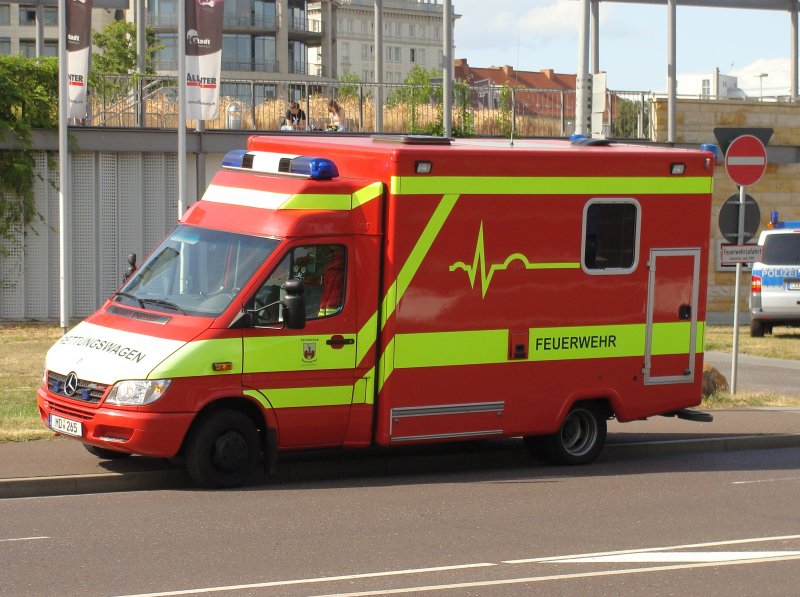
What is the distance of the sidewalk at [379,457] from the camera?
10.4m

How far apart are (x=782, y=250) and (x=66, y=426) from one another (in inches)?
704

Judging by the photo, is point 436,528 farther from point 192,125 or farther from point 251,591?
point 192,125

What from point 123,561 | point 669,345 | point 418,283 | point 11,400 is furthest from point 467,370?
point 11,400

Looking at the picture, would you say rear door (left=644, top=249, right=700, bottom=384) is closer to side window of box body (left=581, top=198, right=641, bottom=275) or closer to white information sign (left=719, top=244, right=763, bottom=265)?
side window of box body (left=581, top=198, right=641, bottom=275)

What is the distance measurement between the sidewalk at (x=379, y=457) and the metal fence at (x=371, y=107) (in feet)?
37.3

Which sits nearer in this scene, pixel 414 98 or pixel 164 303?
pixel 164 303

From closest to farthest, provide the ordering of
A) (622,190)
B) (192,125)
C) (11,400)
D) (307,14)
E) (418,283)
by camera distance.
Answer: (418,283)
(622,190)
(11,400)
(192,125)
(307,14)

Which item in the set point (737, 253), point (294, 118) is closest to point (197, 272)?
point (737, 253)

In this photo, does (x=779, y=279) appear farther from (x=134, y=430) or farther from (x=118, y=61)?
(x=118, y=61)

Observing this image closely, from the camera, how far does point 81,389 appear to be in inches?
404

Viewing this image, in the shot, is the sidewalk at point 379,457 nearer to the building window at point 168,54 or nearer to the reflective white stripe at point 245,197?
the reflective white stripe at point 245,197

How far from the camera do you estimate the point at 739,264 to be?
52.1ft

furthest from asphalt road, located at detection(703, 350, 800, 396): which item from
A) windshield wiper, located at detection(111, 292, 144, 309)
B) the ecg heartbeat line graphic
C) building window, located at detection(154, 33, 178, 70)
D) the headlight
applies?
building window, located at detection(154, 33, 178, 70)

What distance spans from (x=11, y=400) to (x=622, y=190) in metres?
6.95
